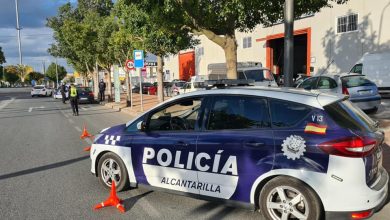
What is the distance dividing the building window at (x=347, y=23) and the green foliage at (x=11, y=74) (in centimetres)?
12815

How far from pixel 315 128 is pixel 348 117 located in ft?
1.49

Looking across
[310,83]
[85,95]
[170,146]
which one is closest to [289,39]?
[170,146]

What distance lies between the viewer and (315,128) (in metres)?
4.16

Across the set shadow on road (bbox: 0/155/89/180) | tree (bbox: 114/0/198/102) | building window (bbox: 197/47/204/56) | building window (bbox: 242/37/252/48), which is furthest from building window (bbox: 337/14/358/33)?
shadow on road (bbox: 0/155/89/180)

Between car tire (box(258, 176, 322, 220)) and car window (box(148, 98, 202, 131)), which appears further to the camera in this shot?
car window (box(148, 98, 202, 131))

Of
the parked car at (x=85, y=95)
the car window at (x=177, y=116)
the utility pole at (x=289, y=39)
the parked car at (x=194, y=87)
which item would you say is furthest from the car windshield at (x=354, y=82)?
the parked car at (x=85, y=95)

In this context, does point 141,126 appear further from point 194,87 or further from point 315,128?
point 315,128

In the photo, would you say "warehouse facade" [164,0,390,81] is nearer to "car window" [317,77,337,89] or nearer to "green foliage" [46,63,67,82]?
"car window" [317,77,337,89]

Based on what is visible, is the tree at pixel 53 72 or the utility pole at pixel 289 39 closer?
the utility pole at pixel 289 39

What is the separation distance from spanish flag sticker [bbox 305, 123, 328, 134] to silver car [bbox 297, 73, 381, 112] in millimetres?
8628

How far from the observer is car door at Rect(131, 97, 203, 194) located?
5.01 m

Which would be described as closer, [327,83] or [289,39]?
[289,39]

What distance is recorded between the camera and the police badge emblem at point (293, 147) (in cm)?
414

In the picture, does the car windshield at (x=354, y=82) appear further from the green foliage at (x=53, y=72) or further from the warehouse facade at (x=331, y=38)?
the green foliage at (x=53, y=72)
